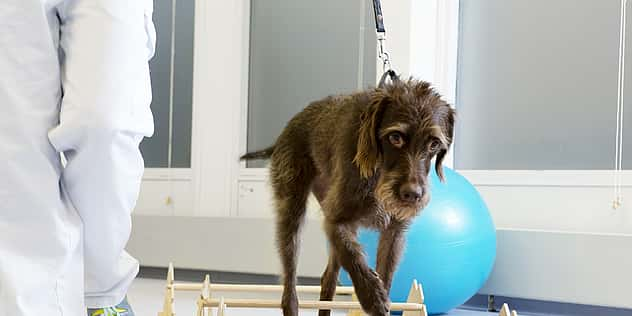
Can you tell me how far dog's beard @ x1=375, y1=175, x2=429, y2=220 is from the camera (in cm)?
150

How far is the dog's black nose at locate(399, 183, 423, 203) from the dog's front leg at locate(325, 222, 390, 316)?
0.20 meters

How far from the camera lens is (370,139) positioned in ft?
5.08

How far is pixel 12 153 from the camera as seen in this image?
1.25m

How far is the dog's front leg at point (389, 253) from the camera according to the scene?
5.79 feet

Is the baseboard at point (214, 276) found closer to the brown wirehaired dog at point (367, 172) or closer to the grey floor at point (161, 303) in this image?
the grey floor at point (161, 303)

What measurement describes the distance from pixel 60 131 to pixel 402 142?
65 cm

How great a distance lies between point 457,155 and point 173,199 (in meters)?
2.15

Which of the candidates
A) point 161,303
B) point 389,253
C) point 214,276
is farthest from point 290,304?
point 214,276

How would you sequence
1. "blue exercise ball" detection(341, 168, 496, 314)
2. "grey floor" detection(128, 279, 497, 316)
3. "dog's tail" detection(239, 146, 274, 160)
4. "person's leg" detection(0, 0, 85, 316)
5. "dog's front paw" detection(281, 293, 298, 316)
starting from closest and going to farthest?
"person's leg" detection(0, 0, 85, 316) → "dog's front paw" detection(281, 293, 298, 316) → "dog's tail" detection(239, 146, 274, 160) → "blue exercise ball" detection(341, 168, 496, 314) → "grey floor" detection(128, 279, 497, 316)

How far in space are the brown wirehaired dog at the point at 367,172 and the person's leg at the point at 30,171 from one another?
58cm

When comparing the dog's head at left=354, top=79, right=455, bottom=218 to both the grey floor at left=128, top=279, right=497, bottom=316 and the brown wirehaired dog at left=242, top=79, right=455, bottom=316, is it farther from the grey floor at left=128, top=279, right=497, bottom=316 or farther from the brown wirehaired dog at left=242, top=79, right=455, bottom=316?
the grey floor at left=128, top=279, right=497, bottom=316

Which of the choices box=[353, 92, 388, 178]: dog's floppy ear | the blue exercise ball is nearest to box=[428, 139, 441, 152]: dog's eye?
box=[353, 92, 388, 178]: dog's floppy ear

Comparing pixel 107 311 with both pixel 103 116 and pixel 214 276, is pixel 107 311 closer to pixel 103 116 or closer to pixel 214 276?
pixel 103 116

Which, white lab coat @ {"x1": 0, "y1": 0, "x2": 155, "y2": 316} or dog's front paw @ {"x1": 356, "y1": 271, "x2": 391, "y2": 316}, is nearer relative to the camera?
white lab coat @ {"x1": 0, "y1": 0, "x2": 155, "y2": 316}
